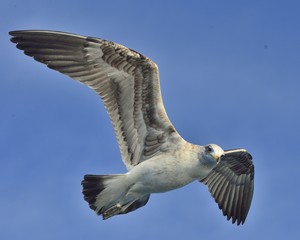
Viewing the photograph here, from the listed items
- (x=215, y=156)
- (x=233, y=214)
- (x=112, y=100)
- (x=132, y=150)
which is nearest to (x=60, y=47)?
(x=112, y=100)

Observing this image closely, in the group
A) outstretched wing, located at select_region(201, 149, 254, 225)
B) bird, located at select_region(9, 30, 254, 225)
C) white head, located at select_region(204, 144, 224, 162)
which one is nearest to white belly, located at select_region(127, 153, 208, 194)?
bird, located at select_region(9, 30, 254, 225)

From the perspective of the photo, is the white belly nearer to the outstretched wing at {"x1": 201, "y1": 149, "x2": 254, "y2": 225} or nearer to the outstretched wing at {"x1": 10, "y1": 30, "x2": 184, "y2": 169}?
the outstretched wing at {"x1": 10, "y1": 30, "x2": 184, "y2": 169}

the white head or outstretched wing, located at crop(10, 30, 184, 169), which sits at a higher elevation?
outstretched wing, located at crop(10, 30, 184, 169)

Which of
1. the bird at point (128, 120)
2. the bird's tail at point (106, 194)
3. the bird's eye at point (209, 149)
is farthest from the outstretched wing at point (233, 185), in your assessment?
the bird's eye at point (209, 149)

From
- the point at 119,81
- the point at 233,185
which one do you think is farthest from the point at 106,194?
the point at 233,185

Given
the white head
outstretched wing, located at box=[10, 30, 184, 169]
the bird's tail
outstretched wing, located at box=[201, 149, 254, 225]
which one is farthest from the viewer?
outstretched wing, located at box=[201, 149, 254, 225]

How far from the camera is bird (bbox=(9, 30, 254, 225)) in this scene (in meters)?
14.7

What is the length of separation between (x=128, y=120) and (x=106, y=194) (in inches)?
60.0

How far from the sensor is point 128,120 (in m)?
15.2

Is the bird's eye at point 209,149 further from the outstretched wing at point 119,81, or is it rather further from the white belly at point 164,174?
the outstretched wing at point 119,81

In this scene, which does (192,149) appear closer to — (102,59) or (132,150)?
(132,150)

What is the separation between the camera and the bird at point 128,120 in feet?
48.2

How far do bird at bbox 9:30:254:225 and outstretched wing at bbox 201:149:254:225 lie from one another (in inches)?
122

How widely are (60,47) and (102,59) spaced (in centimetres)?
87
